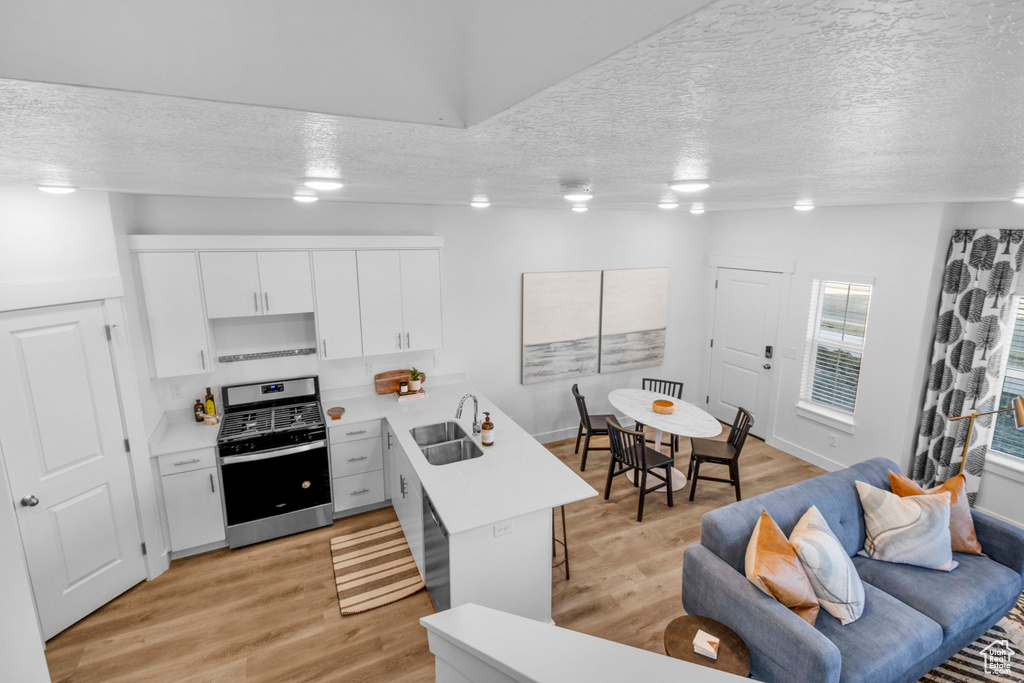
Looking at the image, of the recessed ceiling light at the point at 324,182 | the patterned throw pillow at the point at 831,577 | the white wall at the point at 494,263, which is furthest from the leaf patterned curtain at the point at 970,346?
the recessed ceiling light at the point at 324,182

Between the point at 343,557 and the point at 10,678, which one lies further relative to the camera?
the point at 343,557

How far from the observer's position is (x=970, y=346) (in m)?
3.96

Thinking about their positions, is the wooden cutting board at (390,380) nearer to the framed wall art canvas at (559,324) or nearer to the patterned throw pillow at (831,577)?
the framed wall art canvas at (559,324)

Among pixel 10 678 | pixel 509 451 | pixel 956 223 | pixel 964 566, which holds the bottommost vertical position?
pixel 964 566

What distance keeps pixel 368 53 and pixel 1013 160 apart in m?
1.79

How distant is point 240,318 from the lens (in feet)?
13.1

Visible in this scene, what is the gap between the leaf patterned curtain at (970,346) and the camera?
12.4ft

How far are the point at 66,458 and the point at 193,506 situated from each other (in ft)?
2.89

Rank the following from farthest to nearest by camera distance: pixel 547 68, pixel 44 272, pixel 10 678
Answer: pixel 44 272 < pixel 10 678 < pixel 547 68

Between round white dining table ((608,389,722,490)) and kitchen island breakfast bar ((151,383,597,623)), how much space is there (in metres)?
1.36

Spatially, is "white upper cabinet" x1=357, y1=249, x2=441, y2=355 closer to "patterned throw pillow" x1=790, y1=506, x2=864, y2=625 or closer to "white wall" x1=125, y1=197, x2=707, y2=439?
"white wall" x1=125, y1=197, x2=707, y2=439

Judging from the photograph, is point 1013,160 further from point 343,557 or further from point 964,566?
point 343,557

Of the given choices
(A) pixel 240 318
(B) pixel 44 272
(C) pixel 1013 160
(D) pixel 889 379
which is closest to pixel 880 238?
(D) pixel 889 379

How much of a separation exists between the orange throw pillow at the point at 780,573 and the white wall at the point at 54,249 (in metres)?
4.03
